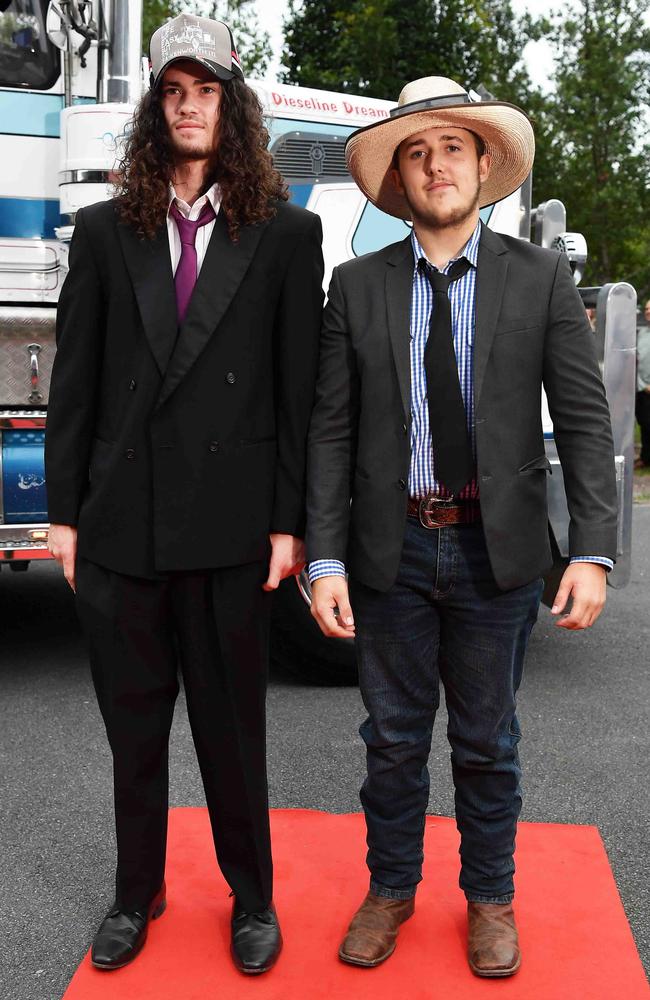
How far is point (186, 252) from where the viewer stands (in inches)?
97.3

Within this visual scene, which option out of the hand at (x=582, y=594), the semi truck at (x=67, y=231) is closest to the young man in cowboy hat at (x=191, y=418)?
the hand at (x=582, y=594)

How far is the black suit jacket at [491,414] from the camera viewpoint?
2.42 m

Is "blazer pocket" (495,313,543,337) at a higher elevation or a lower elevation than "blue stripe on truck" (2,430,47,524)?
higher

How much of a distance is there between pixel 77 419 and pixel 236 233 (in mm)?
543

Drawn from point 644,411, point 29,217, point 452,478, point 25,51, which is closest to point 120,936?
point 452,478

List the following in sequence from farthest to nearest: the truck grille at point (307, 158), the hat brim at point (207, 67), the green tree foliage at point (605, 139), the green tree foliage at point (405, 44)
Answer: the green tree foliage at point (405, 44)
the green tree foliage at point (605, 139)
the truck grille at point (307, 158)
the hat brim at point (207, 67)

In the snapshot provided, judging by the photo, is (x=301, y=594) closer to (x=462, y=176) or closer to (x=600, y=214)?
(x=462, y=176)

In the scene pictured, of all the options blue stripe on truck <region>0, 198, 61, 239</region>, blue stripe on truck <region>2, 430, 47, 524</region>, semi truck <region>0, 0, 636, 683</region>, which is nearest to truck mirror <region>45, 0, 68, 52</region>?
semi truck <region>0, 0, 636, 683</region>

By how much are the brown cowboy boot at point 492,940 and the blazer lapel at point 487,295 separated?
1188mm

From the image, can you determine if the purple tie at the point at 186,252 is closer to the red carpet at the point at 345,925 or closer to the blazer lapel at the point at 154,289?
the blazer lapel at the point at 154,289

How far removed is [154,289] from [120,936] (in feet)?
4.90

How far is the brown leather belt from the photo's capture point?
2.50m

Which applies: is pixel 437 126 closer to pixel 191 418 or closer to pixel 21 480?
pixel 191 418

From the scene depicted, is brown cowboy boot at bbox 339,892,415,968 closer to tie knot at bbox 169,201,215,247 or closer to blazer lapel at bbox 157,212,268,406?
blazer lapel at bbox 157,212,268,406
